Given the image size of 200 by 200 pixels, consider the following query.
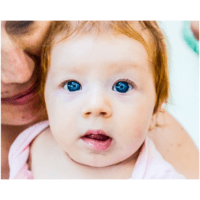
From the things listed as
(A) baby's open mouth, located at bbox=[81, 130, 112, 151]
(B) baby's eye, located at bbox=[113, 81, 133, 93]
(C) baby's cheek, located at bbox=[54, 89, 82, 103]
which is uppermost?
(B) baby's eye, located at bbox=[113, 81, 133, 93]

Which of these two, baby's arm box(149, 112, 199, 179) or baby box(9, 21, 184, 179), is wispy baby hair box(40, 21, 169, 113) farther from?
baby's arm box(149, 112, 199, 179)

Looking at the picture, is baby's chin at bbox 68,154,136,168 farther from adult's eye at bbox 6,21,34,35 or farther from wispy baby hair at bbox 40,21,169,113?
adult's eye at bbox 6,21,34,35

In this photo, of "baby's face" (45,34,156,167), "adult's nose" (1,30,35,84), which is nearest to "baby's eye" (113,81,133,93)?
"baby's face" (45,34,156,167)

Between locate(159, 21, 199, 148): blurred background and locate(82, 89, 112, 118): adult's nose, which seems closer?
locate(82, 89, 112, 118): adult's nose

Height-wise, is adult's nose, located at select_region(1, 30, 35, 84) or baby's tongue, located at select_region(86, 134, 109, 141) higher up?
adult's nose, located at select_region(1, 30, 35, 84)

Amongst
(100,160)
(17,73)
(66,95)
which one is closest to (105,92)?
(66,95)

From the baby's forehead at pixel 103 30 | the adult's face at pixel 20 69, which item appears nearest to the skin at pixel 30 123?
the adult's face at pixel 20 69

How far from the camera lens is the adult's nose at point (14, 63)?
915 mm

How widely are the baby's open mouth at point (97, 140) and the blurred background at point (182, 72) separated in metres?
0.29

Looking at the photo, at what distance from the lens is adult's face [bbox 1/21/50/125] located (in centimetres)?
92

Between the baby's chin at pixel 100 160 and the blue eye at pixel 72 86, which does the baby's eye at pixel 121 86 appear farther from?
the baby's chin at pixel 100 160
